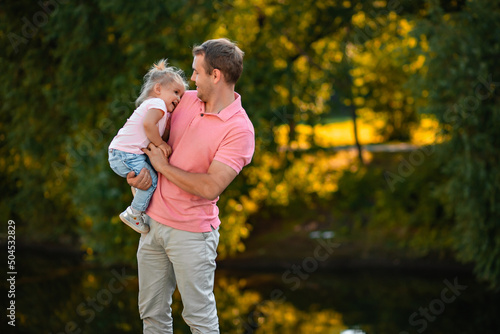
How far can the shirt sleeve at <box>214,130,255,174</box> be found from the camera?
2920mm

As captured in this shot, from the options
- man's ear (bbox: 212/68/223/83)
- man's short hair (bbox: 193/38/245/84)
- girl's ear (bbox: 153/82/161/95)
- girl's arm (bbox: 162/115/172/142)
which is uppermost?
man's short hair (bbox: 193/38/245/84)

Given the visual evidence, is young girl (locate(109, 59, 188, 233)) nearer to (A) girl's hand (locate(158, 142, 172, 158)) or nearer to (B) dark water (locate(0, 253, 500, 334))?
(A) girl's hand (locate(158, 142, 172, 158))

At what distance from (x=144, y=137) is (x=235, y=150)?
1.62 ft

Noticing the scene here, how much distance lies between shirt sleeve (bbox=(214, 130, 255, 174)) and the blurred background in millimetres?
3271

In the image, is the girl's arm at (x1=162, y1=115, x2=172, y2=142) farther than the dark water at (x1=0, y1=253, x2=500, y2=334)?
No

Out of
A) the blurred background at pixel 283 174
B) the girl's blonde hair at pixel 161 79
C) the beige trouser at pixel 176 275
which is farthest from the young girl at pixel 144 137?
the blurred background at pixel 283 174

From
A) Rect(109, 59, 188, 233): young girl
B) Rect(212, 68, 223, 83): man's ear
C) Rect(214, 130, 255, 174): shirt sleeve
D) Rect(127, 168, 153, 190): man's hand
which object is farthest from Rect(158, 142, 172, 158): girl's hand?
Rect(212, 68, 223, 83): man's ear

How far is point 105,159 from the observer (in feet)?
25.2

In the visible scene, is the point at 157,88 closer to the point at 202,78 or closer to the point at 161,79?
the point at 161,79

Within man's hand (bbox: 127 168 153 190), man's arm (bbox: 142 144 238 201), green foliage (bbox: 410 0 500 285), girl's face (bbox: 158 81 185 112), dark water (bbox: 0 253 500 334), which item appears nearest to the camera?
man's arm (bbox: 142 144 238 201)

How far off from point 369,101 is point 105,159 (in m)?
5.45

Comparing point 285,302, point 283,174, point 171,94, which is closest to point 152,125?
point 171,94

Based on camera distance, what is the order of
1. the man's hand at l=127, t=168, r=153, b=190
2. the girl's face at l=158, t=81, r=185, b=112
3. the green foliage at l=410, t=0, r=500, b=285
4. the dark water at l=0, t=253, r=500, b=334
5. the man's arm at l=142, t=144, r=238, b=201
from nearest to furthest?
the man's arm at l=142, t=144, r=238, b=201 < the man's hand at l=127, t=168, r=153, b=190 < the girl's face at l=158, t=81, r=185, b=112 < the dark water at l=0, t=253, r=500, b=334 < the green foliage at l=410, t=0, r=500, b=285

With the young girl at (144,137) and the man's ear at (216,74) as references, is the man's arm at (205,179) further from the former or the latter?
the man's ear at (216,74)
